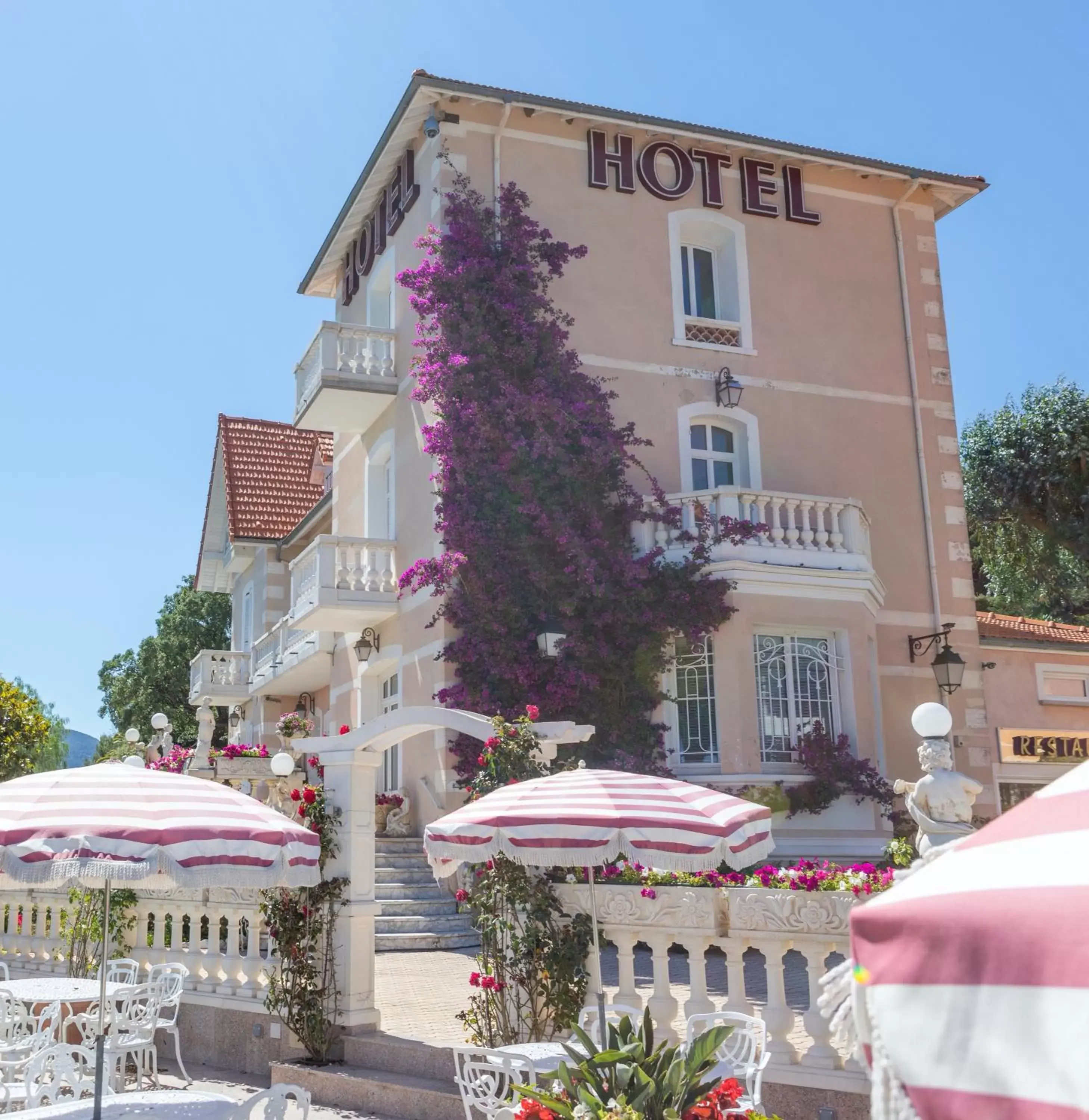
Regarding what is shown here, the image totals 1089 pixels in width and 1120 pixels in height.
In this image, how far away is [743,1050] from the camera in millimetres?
6680

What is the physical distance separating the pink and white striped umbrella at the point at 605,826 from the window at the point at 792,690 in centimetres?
A: 849

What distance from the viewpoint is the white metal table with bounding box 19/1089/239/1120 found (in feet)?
18.9

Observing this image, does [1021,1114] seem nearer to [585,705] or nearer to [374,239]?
[585,705]

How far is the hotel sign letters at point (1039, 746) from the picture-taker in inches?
736

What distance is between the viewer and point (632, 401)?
57.2 feet

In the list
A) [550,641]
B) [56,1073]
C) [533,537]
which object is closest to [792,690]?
[550,641]

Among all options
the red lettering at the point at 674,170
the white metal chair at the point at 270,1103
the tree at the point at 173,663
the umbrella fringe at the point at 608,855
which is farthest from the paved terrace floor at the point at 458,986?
the tree at the point at 173,663

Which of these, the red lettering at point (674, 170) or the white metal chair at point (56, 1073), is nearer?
the white metal chair at point (56, 1073)

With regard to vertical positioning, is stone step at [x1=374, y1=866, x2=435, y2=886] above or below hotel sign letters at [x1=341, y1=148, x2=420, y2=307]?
below

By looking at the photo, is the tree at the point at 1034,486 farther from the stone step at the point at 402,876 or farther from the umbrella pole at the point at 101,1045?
the umbrella pole at the point at 101,1045

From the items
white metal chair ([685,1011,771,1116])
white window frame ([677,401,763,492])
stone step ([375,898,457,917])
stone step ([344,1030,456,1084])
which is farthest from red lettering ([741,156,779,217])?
white metal chair ([685,1011,771,1116])

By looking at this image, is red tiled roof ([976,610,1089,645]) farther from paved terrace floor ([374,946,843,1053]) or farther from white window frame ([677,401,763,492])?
paved terrace floor ([374,946,843,1053])

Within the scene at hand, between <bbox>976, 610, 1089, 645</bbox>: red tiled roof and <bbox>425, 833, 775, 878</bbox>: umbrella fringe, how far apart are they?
13.3 metres

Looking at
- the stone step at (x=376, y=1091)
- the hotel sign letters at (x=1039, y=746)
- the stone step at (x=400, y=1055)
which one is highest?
the hotel sign letters at (x=1039, y=746)
